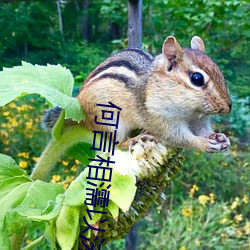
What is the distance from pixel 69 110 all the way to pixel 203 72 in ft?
0.77

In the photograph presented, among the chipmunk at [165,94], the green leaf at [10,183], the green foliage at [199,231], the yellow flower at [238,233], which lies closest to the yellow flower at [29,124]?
the green foliage at [199,231]

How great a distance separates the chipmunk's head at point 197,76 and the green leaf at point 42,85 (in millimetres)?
190

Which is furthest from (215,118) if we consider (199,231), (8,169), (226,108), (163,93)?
(8,169)

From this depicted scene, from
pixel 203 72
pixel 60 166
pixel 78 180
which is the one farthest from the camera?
pixel 60 166

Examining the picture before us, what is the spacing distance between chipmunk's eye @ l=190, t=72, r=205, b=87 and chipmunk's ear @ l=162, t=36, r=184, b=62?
0.15 feet

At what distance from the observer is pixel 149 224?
2.59 m

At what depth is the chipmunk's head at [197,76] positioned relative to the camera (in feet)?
2.38

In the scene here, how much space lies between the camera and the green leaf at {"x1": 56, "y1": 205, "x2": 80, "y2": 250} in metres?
0.52

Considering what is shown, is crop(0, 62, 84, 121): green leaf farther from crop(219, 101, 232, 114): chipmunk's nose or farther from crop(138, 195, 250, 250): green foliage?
crop(138, 195, 250, 250): green foliage

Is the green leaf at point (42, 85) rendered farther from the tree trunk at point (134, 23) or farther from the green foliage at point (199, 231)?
the green foliage at point (199, 231)

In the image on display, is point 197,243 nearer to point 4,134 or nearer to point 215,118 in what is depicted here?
point 215,118

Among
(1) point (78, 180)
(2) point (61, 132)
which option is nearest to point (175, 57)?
(2) point (61, 132)

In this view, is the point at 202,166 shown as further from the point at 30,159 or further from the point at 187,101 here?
the point at 187,101

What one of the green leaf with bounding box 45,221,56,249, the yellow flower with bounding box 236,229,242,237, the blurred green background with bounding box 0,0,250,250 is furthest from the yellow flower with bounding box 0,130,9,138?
the green leaf with bounding box 45,221,56,249
